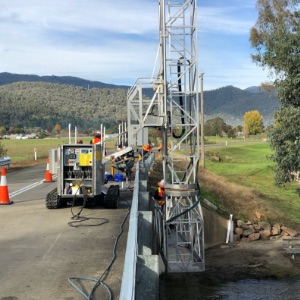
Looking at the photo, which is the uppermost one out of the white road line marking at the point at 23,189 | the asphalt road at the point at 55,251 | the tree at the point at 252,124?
the tree at the point at 252,124

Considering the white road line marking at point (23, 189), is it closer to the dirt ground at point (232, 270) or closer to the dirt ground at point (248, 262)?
the dirt ground at point (248, 262)

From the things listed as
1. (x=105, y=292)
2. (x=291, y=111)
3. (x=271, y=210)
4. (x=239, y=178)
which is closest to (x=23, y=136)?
(x=239, y=178)

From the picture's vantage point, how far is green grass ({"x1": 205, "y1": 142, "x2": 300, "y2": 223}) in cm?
2872

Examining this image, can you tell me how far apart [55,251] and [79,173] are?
141 inches

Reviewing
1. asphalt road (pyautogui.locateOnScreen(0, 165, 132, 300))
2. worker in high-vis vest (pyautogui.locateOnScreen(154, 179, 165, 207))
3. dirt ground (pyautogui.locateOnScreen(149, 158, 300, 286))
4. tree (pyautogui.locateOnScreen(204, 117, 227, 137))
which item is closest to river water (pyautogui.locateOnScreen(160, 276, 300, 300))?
dirt ground (pyautogui.locateOnScreen(149, 158, 300, 286))

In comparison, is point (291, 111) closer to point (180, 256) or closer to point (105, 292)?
point (180, 256)

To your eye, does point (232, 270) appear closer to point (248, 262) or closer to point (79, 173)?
point (248, 262)

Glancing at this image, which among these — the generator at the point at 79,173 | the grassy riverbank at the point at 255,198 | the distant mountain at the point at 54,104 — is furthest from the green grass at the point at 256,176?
the distant mountain at the point at 54,104

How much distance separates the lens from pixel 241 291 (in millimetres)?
14664

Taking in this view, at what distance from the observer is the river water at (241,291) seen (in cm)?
1385

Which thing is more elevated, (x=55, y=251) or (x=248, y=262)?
(x=55, y=251)

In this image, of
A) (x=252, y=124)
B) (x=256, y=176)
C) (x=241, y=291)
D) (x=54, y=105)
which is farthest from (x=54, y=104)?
(x=241, y=291)

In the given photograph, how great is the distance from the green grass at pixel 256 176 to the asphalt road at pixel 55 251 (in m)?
12.8

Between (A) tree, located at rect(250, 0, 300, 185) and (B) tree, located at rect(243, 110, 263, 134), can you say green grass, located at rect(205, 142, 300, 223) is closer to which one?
(A) tree, located at rect(250, 0, 300, 185)
